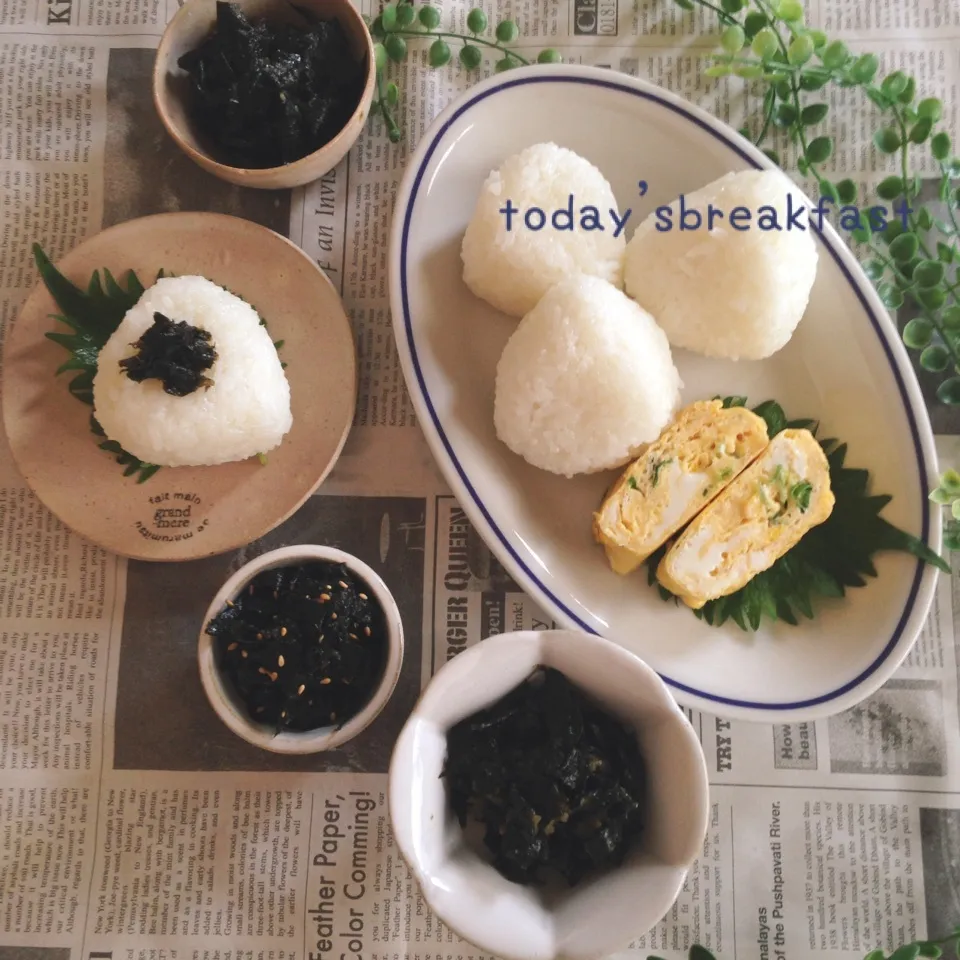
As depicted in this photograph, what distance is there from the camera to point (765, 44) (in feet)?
3.32

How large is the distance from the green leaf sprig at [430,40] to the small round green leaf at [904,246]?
499 mm

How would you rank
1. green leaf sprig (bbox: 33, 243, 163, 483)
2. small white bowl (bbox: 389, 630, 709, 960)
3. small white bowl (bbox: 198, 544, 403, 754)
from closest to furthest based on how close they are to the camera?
small white bowl (bbox: 389, 630, 709, 960) → small white bowl (bbox: 198, 544, 403, 754) → green leaf sprig (bbox: 33, 243, 163, 483)

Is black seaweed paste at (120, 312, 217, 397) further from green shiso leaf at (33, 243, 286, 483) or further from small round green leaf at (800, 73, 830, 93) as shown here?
small round green leaf at (800, 73, 830, 93)

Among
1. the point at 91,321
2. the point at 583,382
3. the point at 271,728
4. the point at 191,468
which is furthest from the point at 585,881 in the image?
the point at 91,321

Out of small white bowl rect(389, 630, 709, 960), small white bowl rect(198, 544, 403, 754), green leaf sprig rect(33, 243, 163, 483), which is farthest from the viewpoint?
green leaf sprig rect(33, 243, 163, 483)

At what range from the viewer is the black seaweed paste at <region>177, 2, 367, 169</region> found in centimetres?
97

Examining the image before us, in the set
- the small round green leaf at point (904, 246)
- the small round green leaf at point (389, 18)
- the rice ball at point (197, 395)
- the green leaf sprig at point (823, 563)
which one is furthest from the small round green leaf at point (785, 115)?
the rice ball at point (197, 395)

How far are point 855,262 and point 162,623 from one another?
98 cm

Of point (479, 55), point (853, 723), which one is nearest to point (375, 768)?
point (853, 723)

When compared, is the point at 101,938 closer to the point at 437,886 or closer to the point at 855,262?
the point at 437,886

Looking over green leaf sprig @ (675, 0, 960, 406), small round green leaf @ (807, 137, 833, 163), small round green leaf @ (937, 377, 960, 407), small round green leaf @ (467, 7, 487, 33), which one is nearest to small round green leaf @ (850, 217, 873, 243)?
green leaf sprig @ (675, 0, 960, 406)

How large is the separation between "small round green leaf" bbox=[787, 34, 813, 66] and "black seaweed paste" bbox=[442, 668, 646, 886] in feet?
2.69

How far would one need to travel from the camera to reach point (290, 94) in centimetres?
98

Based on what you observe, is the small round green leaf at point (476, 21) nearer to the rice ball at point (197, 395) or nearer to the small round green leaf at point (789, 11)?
the small round green leaf at point (789, 11)
